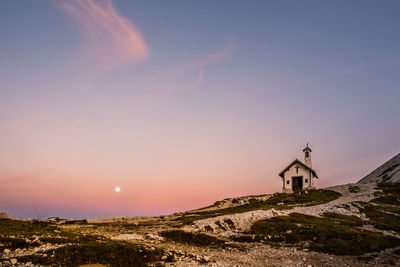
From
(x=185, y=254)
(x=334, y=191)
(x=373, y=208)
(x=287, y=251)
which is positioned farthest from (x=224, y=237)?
(x=334, y=191)

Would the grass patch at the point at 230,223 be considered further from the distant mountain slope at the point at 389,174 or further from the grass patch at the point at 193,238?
the distant mountain slope at the point at 389,174

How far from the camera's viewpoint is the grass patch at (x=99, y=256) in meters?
17.8

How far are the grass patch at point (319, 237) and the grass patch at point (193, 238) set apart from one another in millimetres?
5633

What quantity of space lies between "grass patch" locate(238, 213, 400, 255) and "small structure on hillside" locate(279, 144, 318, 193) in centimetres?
5452

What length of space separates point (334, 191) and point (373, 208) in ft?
89.9

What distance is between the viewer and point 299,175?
316ft

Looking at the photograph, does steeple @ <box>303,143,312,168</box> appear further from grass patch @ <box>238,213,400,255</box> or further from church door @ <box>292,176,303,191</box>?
grass patch @ <box>238,213,400,255</box>

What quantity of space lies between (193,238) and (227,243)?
12.9ft

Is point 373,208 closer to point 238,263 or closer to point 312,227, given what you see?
point 312,227

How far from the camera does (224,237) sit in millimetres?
36594

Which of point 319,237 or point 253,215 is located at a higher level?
point 253,215

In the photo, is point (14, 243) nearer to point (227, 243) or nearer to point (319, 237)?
point (227, 243)

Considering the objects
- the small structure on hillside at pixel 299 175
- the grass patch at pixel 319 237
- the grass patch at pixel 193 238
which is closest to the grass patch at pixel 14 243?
the grass patch at pixel 193 238

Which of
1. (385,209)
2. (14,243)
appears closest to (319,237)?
(14,243)
